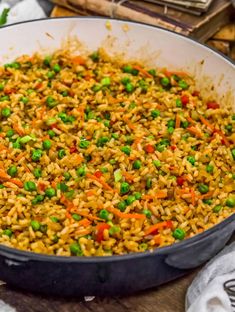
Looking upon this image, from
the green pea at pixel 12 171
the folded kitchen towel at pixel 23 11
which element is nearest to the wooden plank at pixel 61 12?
the folded kitchen towel at pixel 23 11

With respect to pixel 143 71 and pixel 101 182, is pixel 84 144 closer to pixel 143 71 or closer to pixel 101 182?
pixel 101 182

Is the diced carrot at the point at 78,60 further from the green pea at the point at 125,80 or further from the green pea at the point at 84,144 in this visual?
the green pea at the point at 84,144

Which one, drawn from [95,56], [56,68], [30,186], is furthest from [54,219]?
[95,56]

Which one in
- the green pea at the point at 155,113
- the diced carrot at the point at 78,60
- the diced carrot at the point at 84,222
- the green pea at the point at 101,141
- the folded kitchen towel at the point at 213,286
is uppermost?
the green pea at the point at 155,113

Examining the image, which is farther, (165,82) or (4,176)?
(165,82)

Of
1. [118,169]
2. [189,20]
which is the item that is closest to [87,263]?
[118,169]

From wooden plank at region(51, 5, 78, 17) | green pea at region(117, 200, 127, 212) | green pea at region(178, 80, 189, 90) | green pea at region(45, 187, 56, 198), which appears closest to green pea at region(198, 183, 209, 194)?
green pea at region(117, 200, 127, 212)

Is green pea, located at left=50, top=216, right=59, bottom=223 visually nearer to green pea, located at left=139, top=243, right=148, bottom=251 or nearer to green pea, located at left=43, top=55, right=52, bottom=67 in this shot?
green pea, located at left=139, top=243, right=148, bottom=251
